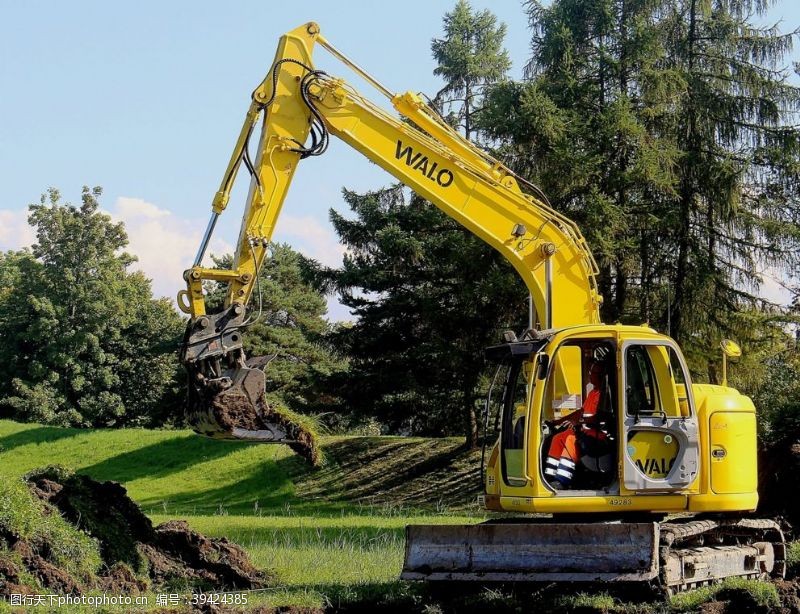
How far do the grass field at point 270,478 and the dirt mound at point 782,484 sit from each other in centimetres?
551

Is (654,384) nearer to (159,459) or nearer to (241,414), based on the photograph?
(241,414)

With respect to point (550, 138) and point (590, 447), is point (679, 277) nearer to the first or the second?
point (550, 138)

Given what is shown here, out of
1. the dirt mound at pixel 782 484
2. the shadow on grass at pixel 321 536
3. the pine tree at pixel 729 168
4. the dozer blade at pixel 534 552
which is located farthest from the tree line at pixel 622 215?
the dozer blade at pixel 534 552

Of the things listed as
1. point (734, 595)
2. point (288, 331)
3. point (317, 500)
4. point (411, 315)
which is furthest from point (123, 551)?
point (288, 331)

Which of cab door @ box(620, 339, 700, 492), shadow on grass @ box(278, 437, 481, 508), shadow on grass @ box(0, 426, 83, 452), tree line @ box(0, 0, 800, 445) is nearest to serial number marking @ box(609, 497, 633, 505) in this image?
cab door @ box(620, 339, 700, 492)

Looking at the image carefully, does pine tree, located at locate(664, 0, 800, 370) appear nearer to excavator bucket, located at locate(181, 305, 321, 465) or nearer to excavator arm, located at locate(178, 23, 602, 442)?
excavator arm, located at locate(178, 23, 602, 442)

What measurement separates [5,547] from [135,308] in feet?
137

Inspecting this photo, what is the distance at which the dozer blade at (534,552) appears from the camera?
32.3ft

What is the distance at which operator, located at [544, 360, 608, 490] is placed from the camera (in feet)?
33.8

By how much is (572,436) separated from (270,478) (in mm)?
21281

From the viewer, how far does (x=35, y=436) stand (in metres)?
35.7

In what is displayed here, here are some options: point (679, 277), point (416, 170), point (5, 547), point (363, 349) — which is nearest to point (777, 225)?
point (679, 277)

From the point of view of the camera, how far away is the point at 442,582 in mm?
10844

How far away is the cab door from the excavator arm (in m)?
1.34
